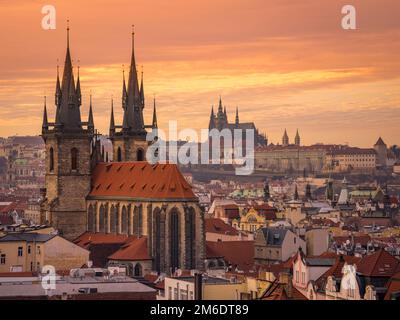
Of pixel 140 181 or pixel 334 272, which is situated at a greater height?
pixel 140 181

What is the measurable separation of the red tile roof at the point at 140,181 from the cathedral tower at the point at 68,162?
2.40ft

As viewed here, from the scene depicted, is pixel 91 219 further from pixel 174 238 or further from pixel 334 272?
pixel 334 272

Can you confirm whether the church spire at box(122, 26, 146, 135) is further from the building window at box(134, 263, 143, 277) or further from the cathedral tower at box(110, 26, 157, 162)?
the building window at box(134, 263, 143, 277)

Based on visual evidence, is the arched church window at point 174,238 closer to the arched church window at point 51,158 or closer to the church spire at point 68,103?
the church spire at point 68,103

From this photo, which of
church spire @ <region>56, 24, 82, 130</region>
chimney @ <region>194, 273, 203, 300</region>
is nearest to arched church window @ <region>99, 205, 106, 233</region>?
church spire @ <region>56, 24, 82, 130</region>

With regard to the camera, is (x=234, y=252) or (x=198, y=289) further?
(x=234, y=252)

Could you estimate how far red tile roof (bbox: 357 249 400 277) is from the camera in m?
34.8

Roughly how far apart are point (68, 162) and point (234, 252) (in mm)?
8307

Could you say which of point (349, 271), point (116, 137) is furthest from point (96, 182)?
point (349, 271)

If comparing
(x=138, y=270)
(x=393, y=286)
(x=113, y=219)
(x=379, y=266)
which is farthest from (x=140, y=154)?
(x=393, y=286)

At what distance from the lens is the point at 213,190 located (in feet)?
474

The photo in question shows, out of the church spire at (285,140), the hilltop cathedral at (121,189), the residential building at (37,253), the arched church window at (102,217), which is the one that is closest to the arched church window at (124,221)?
the hilltop cathedral at (121,189)

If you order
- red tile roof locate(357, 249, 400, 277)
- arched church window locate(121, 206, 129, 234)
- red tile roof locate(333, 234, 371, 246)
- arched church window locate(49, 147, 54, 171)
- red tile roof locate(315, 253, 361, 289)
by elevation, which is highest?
arched church window locate(49, 147, 54, 171)

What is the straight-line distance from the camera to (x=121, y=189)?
62.4 m
